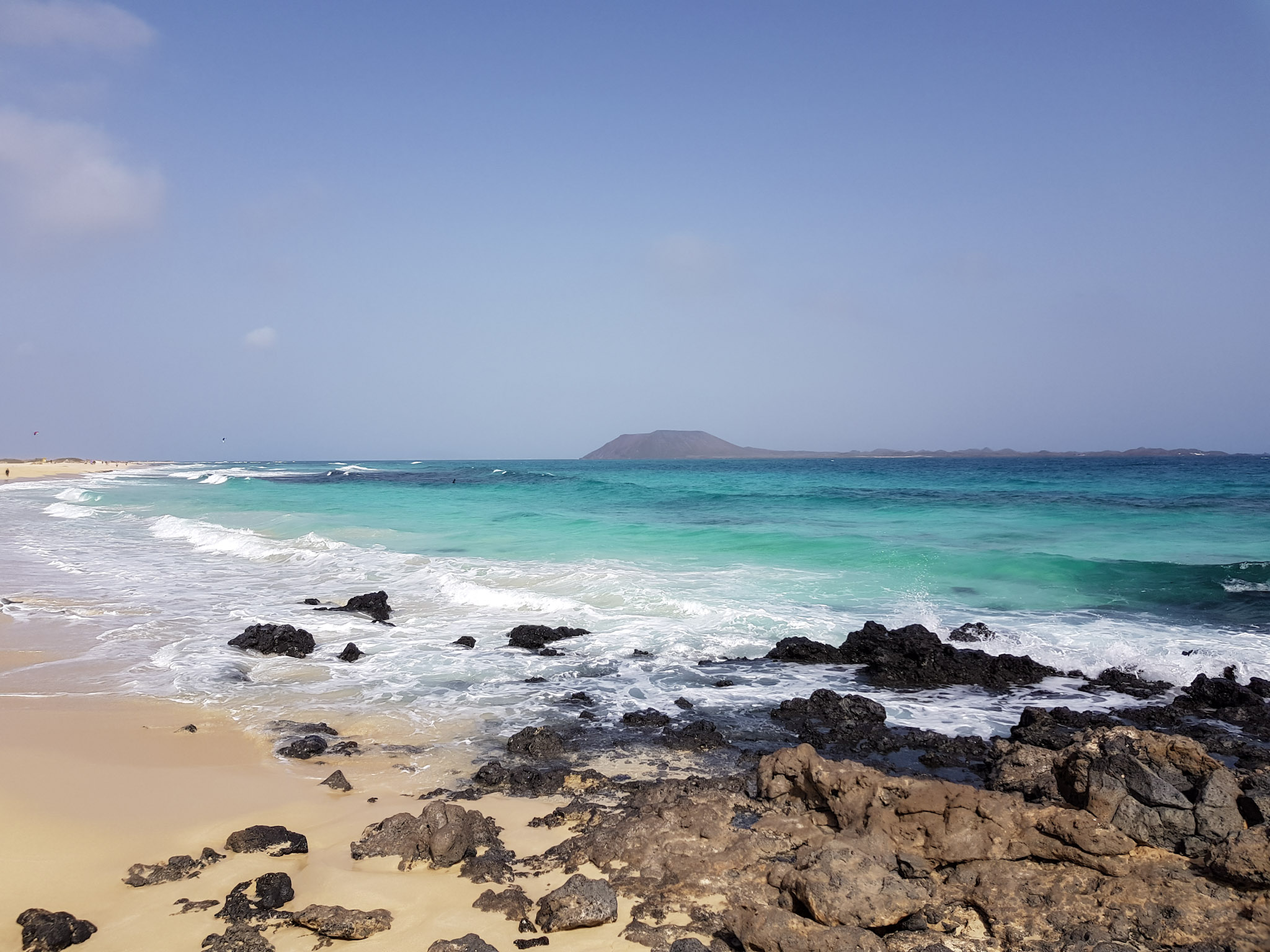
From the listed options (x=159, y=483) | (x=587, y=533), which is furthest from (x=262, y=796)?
(x=159, y=483)

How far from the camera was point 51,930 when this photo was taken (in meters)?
3.57

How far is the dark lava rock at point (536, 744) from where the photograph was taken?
622 cm

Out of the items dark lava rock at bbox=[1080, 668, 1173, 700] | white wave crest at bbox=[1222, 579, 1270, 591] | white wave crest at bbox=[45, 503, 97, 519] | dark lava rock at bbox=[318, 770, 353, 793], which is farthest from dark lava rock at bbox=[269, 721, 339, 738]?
white wave crest at bbox=[45, 503, 97, 519]

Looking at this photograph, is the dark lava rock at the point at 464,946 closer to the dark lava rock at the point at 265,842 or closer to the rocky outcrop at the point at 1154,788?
the dark lava rock at the point at 265,842

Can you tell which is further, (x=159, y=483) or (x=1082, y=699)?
(x=159, y=483)

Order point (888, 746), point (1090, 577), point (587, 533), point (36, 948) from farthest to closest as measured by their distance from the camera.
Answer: point (587, 533), point (1090, 577), point (888, 746), point (36, 948)

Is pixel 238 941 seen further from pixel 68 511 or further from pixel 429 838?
pixel 68 511

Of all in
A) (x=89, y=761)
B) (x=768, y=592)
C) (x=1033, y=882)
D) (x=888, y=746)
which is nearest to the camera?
(x=1033, y=882)

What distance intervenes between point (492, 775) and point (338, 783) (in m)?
1.13

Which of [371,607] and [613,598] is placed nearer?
[371,607]

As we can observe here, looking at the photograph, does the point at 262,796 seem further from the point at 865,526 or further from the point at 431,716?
the point at 865,526

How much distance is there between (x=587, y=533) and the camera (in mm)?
23141

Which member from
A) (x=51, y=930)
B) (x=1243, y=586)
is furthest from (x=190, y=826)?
(x=1243, y=586)

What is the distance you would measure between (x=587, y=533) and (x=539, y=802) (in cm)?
1785
